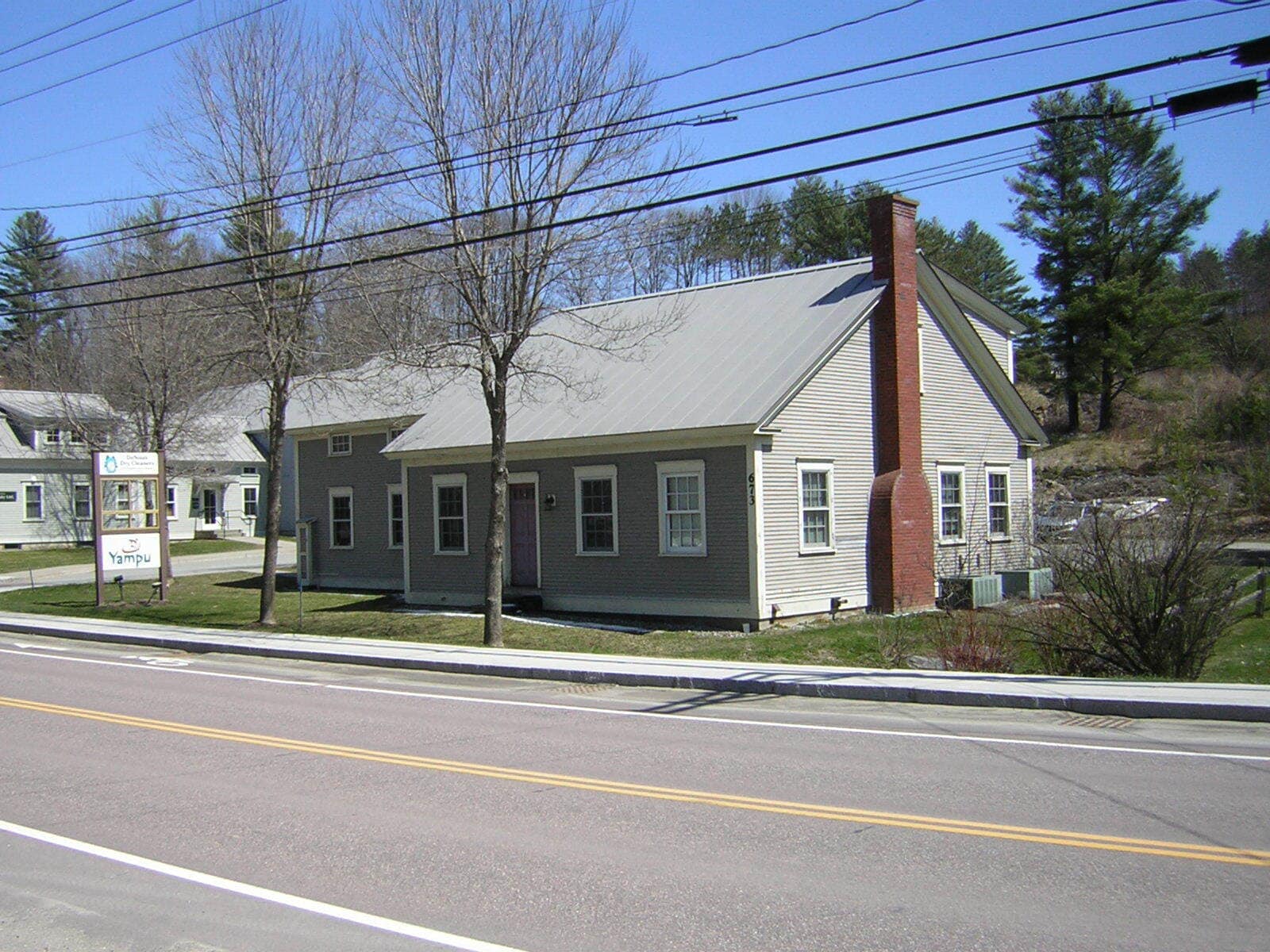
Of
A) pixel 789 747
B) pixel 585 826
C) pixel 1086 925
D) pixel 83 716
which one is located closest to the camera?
pixel 1086 925

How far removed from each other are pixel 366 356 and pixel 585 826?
15140mm

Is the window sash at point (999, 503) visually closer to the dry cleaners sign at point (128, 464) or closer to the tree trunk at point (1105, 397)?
the dry cleaners sign at point (128, 464)

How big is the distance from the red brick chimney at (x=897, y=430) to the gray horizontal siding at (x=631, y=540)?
157 inches

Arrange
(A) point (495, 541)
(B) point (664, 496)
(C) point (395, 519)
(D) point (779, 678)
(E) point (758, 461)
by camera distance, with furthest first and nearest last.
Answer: (C) point (395, 519)
(B) point (664, 496)
(E) point (758, 461)
(A) point (495, 541)
(D) point (779, 678)

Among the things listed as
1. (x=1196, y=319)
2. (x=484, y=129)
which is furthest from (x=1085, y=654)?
(x=1196, y=319)

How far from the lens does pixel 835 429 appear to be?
78.1 ft

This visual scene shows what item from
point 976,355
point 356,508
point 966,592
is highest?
point 976,355

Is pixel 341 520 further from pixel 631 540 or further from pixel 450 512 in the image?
pixel 631 540

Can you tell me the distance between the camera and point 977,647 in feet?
53.5

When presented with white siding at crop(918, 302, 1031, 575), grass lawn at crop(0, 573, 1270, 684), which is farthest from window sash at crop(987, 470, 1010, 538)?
grass lawn at crop(0, 573, 1270, 684)

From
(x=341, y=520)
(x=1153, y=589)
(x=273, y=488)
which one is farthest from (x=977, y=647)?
(x=341, y=520)

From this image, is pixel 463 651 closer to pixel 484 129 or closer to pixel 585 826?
pixel 484 129

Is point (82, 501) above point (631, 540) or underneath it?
above

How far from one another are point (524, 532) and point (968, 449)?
428 inches
